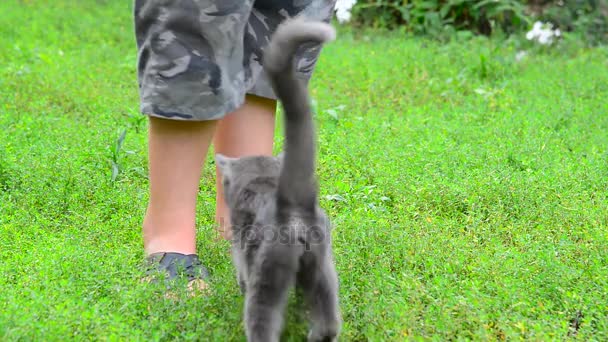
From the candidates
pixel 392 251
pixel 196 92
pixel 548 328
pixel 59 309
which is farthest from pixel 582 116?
pixel 59 309

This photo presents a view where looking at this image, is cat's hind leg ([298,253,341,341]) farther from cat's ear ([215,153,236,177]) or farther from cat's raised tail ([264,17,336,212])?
cat's ear ([215,153,236,177])

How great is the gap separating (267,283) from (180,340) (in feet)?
1.35

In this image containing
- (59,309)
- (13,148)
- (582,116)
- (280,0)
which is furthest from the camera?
(582,116)

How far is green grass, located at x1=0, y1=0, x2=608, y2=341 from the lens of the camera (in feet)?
8.60

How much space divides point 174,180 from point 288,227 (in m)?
0.71

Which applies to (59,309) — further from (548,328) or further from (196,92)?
(548,328)

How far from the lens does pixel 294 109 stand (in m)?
2.19

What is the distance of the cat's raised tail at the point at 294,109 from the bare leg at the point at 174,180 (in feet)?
2.05

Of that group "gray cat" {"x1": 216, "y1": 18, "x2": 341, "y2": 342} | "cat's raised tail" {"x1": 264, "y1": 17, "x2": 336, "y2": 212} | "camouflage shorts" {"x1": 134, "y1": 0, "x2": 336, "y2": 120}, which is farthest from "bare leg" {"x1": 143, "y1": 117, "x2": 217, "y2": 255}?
"cat's raised tail" {"x1": 264, "y1": 17, "x2": 336, "y2": 212}

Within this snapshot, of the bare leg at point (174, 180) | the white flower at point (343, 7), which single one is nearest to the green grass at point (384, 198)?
the bare leg at point (174, 180)

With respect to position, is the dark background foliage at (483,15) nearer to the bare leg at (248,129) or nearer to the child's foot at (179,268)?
the bare leg at (248,129)

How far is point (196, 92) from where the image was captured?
2596 mm

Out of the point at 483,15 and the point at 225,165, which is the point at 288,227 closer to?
the point at 225,165

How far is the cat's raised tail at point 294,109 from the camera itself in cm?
209
